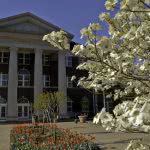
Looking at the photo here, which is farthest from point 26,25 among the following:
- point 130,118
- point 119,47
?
point 130,118

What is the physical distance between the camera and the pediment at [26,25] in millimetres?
47275

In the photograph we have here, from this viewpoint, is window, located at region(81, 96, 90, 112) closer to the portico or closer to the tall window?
the portico

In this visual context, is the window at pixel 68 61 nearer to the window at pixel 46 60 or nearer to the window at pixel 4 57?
the window at pixel 46 60

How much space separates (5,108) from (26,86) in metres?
4.60

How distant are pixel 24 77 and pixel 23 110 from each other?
5.09 metres

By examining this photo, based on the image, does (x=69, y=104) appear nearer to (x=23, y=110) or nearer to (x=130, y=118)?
(x=23, y=110)

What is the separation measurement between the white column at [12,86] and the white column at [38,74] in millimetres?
2789

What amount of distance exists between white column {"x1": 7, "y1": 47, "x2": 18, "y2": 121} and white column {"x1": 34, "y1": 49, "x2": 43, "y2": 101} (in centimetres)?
279

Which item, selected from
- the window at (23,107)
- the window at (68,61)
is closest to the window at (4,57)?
the window at (23,107)

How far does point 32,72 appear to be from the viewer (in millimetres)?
50281

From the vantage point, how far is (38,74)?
48625mm

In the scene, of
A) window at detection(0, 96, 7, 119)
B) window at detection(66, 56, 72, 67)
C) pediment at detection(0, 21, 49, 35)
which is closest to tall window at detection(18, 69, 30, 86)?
window at detection(0, 96, 7, 119)

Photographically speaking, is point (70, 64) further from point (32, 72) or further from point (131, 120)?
point (131, 120)

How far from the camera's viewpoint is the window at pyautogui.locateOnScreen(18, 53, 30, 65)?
50.7 meters
